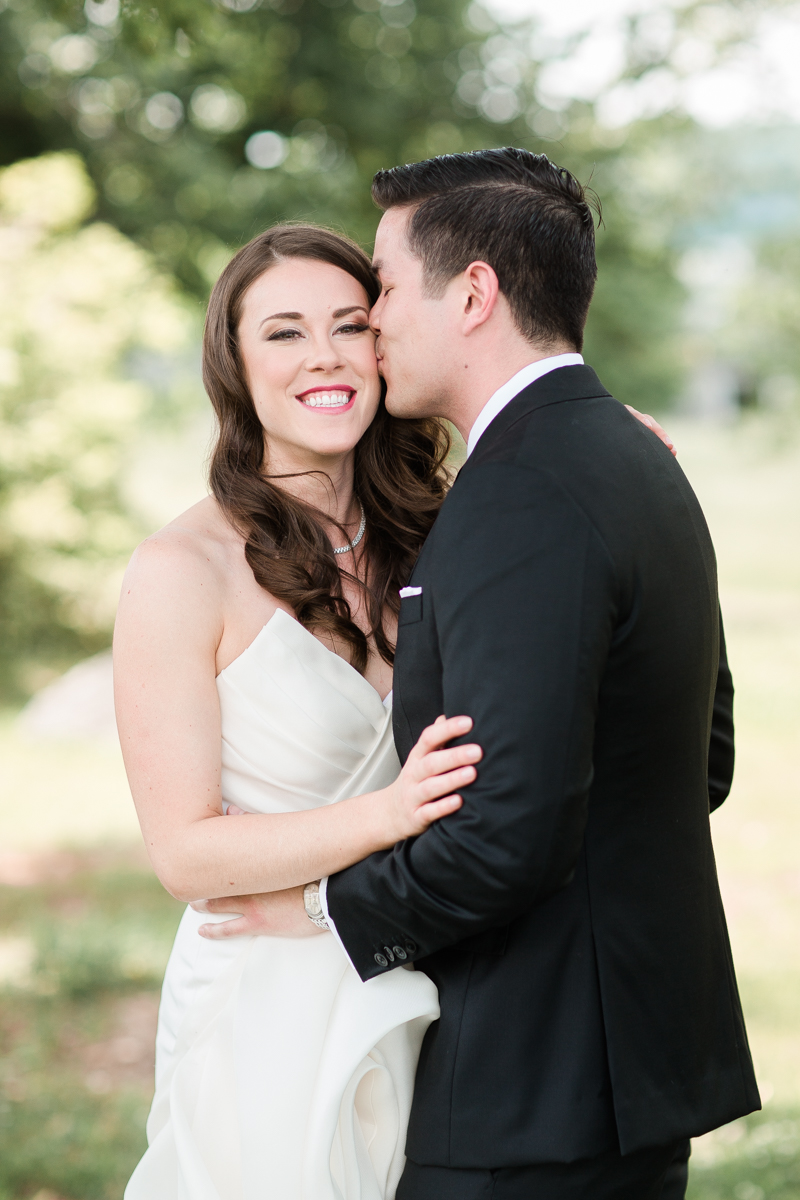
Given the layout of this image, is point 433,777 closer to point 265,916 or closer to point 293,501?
point 265,916

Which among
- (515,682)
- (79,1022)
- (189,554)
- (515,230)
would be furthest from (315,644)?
(79,1022)

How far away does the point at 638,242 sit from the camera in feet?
59.9

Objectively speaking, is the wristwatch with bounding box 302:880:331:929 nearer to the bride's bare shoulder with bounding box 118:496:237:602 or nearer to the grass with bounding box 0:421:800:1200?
the bride's bare shoulder with bounding box 118:496:237:602

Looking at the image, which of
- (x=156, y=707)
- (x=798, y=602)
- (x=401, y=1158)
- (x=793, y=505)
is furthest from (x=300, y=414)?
(x=793, y=505)

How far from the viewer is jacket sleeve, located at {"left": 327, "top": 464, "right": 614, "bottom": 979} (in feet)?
5.85

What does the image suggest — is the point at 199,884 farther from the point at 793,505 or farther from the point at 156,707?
the point at 793,505

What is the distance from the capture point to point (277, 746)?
2.56 m

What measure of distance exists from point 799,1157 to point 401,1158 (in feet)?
8.76

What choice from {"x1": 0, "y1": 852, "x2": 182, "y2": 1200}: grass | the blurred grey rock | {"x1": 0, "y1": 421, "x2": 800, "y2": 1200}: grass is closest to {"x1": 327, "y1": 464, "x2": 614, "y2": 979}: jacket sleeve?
{"x1": 0, "y1": 421, "x2": 800, "y2": 1200}: grass

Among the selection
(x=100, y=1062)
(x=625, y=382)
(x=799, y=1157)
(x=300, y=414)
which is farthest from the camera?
(x=625, y=382)

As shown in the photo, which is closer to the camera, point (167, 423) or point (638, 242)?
point (167, 423)

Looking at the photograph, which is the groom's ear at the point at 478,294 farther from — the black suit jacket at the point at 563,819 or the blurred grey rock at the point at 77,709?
the blurred grey rock at the point at 77,709

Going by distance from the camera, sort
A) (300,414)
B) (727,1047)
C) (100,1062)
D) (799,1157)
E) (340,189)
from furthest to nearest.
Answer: (340,189) → (100,1062) → (799,1157) → (300,414) → (727,1047)

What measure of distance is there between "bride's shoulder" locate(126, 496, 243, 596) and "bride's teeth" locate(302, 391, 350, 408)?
372 mm
